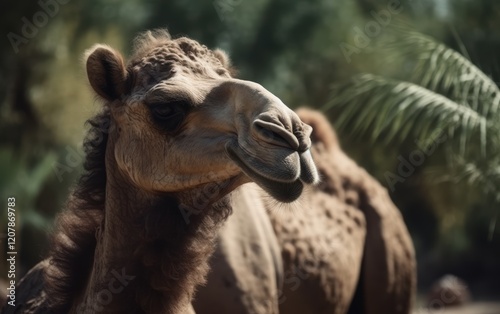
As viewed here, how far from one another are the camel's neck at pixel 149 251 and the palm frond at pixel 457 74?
3606 millimetres

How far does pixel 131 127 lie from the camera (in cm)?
393

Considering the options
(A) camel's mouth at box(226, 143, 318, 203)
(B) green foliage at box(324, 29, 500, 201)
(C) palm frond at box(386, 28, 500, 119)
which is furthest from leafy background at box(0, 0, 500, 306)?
(A) camel's mouth at box(226, 143, 318, 203)

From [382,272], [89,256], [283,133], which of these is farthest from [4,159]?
[283,133]

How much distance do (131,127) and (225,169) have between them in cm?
53

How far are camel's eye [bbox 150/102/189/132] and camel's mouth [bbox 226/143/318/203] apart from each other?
43 cm

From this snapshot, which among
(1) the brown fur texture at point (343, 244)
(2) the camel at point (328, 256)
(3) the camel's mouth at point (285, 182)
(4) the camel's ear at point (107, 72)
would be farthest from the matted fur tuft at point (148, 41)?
(1) the brown fur texture at point (343, 244)

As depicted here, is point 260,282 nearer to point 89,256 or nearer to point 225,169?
point 89,256

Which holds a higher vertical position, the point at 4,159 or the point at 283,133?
the point at 283,133

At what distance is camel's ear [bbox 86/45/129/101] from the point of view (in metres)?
3.98

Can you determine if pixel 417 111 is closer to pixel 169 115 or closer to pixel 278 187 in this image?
pixel 169 115

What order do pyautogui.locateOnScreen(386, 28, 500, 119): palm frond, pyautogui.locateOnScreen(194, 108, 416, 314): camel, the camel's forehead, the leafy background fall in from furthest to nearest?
the leafy background < pyautogui.locateOnScreen(386, 28, 500, 119): palm frond < pyautogui.locateOnScreen(194, 108, 416, 314): camel < the camel's forehead

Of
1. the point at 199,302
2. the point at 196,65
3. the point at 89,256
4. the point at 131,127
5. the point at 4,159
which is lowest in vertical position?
the point at 4,159

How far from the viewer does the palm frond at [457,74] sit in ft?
23.5

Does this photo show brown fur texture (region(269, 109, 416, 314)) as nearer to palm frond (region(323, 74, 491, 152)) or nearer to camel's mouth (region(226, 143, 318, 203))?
palm frond (region(323, 74, 491, 152))
